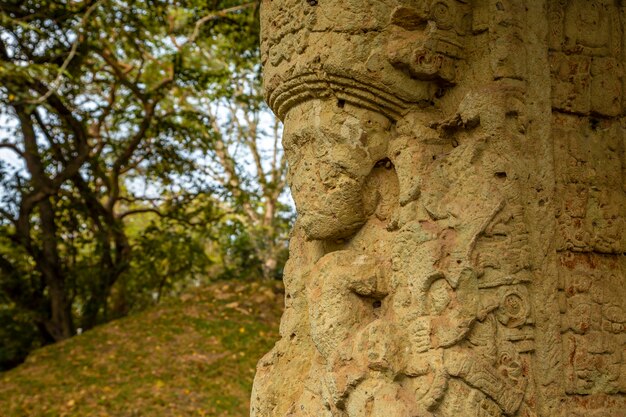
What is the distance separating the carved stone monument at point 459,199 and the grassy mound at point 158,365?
14.5 feet

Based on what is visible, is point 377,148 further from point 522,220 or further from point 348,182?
point 522,220

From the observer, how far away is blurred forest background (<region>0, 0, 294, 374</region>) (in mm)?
9570

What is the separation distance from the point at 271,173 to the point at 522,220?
9.92m

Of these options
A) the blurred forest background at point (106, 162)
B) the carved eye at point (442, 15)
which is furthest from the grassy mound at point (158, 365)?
the carved eye at point (442, 15)

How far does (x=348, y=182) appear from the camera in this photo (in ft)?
10.8

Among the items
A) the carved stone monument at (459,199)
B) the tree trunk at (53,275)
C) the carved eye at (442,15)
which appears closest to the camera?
the carved stone monument at (459,199)

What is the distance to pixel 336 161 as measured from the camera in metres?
3.28

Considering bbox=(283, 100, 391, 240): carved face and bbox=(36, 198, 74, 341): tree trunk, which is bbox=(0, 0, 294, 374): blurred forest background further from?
bbox=(283, 100, 391, 240): carved face

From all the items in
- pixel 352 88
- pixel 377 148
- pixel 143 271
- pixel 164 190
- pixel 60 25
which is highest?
pixel 60 25

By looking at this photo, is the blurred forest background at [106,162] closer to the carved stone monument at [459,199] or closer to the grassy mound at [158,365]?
the grassy mound at [158,365]

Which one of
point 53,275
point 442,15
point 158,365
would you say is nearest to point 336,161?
point 442,15

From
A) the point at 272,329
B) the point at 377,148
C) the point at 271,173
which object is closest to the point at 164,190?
the point at 271,173

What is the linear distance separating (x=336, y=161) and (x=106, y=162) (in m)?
8.68

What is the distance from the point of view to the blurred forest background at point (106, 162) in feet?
31.4
